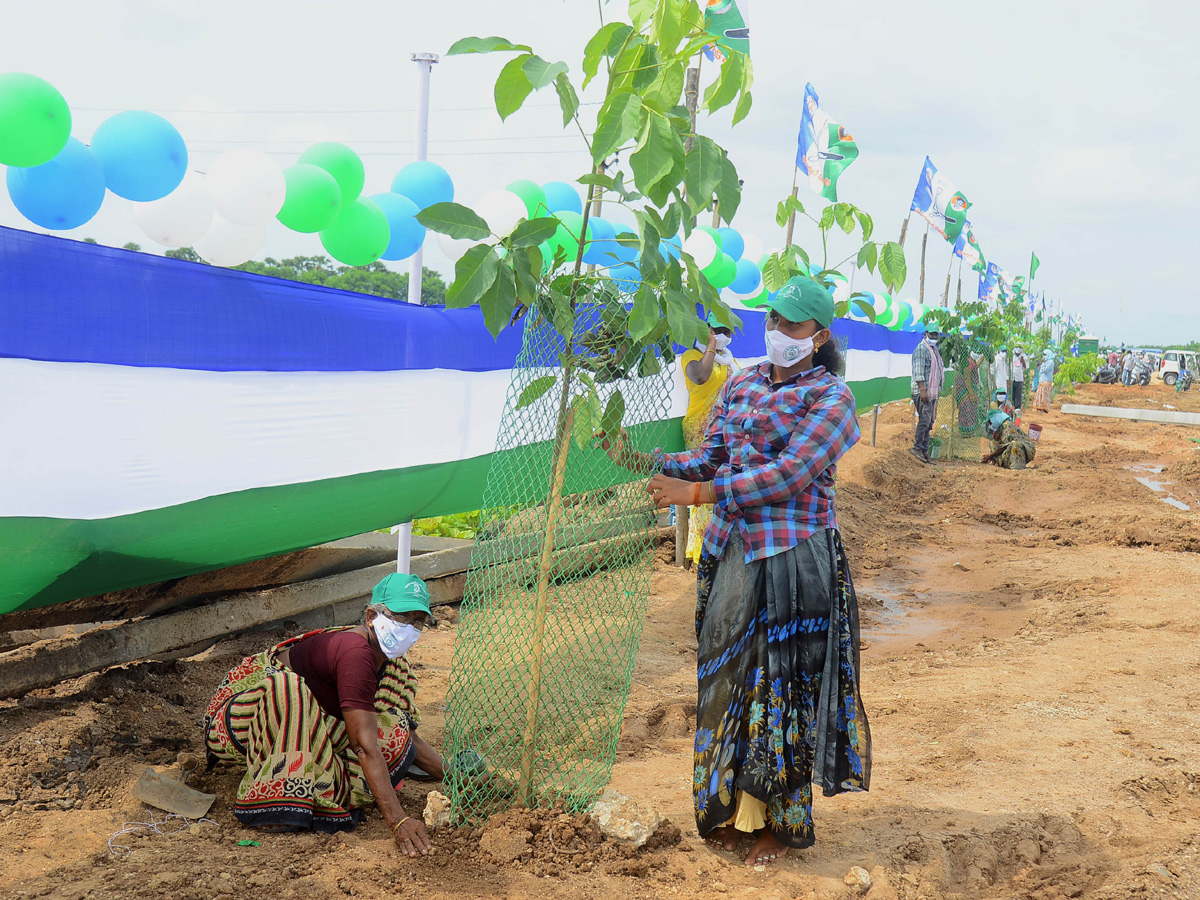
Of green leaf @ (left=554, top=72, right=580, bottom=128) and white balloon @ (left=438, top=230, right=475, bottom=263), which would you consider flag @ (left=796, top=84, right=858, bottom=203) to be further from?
green leaf @ (left=554, top=72, right=580, bottom=128)

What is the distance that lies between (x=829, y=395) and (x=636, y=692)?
254 centimetres

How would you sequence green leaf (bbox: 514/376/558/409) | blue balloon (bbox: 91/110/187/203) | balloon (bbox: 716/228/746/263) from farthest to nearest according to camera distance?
balloon (bbox: 716/228/746/263)
blue balloon (bbox: 91/110/187/203)
green leaf (bbox: 514/376/558/409)

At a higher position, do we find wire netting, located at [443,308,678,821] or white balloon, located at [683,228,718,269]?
white balloon, located at [683,228,718,269]

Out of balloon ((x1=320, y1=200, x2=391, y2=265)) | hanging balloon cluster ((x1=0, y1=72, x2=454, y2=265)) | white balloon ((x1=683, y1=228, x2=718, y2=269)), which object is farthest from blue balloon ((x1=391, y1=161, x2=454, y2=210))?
white balloon ((x1=683, y1=228, x2=718, y2=269))

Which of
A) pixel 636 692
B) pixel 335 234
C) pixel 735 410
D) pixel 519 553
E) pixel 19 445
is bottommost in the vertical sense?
pixel 636 692

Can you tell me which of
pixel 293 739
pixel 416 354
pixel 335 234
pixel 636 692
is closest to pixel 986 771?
pixel 636 692

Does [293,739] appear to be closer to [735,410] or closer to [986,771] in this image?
[735,410]

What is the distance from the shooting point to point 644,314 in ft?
8.64

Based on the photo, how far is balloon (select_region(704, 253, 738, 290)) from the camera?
7.26 metres

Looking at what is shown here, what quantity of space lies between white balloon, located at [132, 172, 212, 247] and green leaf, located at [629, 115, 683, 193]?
2.29 metres

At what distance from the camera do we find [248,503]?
371cm

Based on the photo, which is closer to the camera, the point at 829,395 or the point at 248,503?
the point at 829,395

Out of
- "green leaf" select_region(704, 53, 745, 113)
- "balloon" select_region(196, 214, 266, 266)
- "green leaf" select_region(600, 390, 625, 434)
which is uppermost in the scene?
"green leaf" select_region(704, 53, 745, 113)

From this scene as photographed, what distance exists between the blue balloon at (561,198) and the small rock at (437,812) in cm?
368
